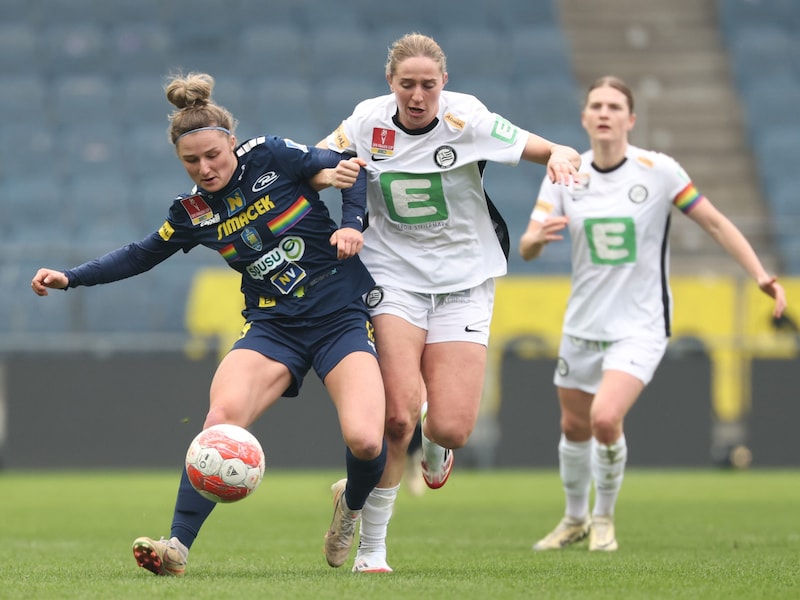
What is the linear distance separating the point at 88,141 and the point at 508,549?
13091 millimetres

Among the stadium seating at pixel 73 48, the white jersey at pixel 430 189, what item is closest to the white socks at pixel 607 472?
the white jersey at pixel 430 189

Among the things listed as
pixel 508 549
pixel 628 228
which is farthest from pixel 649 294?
pixel 508 549

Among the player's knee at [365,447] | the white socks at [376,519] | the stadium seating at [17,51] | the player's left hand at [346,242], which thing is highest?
the stadium seating at [17,51]

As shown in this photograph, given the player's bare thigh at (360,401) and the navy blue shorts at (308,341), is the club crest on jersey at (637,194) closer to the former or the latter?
the navy blue shorts at (308,341)

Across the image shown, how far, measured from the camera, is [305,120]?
63.5 ft

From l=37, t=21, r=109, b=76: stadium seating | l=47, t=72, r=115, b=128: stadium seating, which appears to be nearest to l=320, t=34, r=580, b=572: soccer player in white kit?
l=47, t=72, r=115, b=128: stadium seating

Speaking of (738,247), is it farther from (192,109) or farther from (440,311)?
(192,109)

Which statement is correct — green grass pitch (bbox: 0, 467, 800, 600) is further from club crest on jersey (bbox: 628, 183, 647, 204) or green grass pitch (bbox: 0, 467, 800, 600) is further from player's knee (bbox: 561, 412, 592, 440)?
club crest on jersey (bbox: 628, 183, 647, 204)

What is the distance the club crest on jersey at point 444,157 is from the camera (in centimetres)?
622

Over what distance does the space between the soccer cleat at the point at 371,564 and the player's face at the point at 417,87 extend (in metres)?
Answer: 1.95

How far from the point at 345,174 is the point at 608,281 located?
244 cm

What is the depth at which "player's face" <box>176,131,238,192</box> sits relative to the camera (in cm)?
574

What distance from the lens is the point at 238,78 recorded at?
2025 cm

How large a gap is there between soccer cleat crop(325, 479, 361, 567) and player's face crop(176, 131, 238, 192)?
147 centimetres
